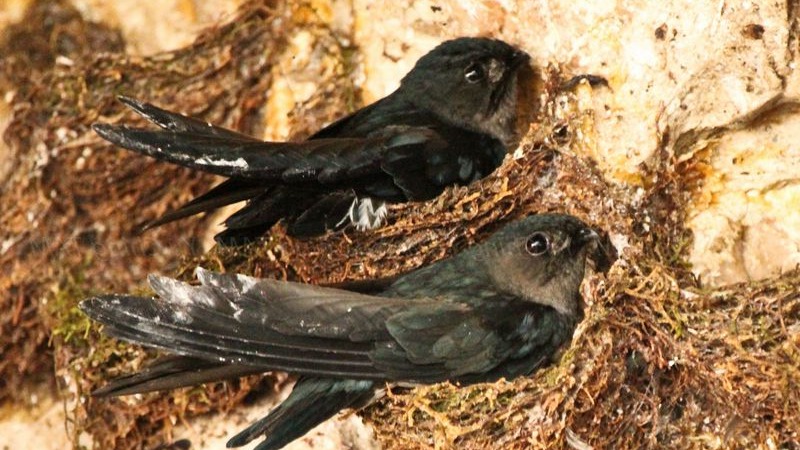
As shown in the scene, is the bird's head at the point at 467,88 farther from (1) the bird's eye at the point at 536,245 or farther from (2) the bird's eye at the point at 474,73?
(1) the bird's eye at the point at 536,245

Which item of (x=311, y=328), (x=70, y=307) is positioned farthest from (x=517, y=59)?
(x=70, y=307)

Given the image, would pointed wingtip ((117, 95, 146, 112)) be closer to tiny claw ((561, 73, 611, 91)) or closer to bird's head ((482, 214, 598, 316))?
bird's head ((482, 214, 598, 316))

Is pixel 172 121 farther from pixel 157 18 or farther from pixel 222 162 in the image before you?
pixel 157 18

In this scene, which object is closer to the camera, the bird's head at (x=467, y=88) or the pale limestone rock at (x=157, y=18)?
the bird's head at (x=467, y=88)

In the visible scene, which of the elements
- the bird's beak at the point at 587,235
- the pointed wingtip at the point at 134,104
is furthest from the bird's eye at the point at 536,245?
the pointed wingtip at the point at 134,104

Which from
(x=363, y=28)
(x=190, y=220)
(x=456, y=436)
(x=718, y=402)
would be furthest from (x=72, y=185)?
(x=718, y=402)

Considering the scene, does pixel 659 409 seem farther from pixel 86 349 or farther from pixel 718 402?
pixel 86 349

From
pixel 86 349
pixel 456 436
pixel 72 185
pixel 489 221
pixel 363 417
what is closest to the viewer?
pixel 456 436
